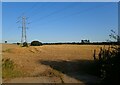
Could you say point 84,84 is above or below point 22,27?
below

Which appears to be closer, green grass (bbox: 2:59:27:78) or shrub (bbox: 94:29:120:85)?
shrub (bbox: 94:29:120:85)

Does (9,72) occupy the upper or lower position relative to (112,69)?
lower

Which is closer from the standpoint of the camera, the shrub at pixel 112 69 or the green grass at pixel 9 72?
the shrub at pixel 112 69

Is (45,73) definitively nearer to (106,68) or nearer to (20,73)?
(20,73)

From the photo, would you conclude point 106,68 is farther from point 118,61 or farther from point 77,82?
point 77,82

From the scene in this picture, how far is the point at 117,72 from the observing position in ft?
38.3

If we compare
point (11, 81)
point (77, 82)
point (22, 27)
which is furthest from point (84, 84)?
point (22, 27)

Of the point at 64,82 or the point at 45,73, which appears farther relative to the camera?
the point at 45,73

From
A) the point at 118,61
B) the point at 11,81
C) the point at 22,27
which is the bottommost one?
the point at 11,81

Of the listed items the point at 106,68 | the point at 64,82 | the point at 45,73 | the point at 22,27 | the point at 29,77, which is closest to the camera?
the point at 106,68

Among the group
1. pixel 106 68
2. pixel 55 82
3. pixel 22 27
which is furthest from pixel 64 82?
pixel 22 27

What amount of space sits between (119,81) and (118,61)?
2.63ft

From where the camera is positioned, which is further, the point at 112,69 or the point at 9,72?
the point at 9,72

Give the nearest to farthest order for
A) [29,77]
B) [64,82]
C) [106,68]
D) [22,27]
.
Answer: [106,68], [64,82], [29,77], [22,27]
